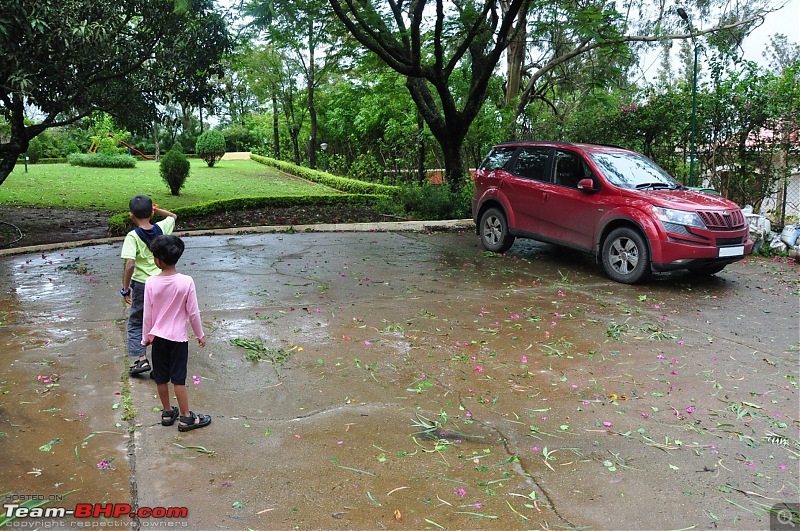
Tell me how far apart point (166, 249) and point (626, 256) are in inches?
235

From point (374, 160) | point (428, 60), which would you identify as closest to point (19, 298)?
point (428, 60)

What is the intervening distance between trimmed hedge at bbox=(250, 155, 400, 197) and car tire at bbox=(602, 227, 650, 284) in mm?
7870

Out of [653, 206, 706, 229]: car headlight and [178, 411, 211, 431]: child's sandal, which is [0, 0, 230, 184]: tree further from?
[653, 206, 706, 229]: car headlight

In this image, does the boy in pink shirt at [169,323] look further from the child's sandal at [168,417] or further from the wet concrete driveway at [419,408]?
the wet concrete driveway at [419,408]

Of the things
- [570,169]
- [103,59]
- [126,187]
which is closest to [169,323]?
[570,169]

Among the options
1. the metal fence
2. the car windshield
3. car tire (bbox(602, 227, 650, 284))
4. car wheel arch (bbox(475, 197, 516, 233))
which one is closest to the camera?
car tire (bbox(602, 227, 650, 284))

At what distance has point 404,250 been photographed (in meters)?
10.1

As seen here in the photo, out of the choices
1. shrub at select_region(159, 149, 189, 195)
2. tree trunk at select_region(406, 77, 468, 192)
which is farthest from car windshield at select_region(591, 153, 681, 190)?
shrub at select_region(159, 149, 189, 195)

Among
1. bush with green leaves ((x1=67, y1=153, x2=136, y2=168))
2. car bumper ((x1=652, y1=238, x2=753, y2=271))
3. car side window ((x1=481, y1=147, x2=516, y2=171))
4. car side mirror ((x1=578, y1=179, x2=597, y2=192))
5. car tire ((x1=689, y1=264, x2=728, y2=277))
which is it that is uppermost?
bush with green leaves ((x1=67, y1=153, x2=136, y2=168))

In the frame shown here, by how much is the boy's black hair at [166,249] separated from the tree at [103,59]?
697 cm

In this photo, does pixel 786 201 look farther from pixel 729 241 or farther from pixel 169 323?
pixel 169 323

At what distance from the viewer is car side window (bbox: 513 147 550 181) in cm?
892

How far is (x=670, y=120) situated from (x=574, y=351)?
9.02 metres

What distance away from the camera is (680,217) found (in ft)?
24.1
